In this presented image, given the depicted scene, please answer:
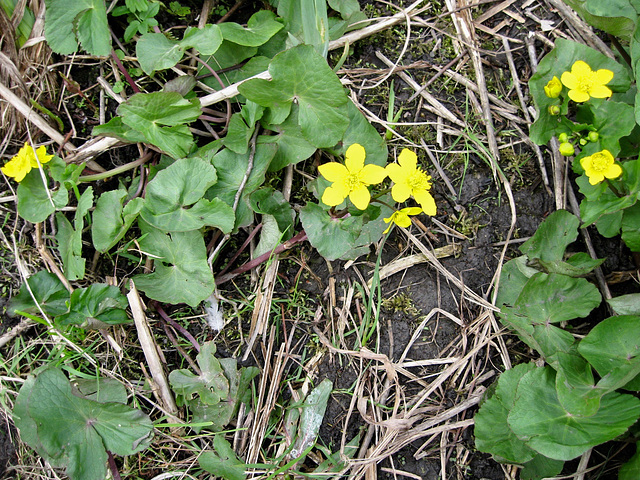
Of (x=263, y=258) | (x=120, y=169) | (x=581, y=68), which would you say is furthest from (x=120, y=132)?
(x=581, y=68)

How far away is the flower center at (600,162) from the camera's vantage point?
2053 mm

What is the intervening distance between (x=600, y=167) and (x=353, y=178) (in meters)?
1.07

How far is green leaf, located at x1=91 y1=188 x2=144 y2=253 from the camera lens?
2344 mm

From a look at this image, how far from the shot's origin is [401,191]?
207 centimetres

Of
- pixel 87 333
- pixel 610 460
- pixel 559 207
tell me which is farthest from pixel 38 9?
pixel 610 460

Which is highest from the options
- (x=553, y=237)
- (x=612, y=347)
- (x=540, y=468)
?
(x=553, y=237)

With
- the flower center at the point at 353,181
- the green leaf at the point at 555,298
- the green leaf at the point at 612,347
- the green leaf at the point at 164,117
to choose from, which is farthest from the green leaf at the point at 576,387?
the green leaf at the point at 164,117

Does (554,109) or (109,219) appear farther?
(109,219)

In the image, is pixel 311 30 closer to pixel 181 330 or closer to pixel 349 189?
pixel 349 189

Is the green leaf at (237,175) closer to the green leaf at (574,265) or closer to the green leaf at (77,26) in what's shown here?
the green leaf at (77,26)

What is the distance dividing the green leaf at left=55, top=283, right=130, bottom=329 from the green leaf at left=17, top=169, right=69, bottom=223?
1.45 feet

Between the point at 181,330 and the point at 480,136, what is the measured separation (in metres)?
1.89

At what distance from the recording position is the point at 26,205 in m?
2.44

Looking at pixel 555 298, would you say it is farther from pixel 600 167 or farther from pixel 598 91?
pixel 598 91
